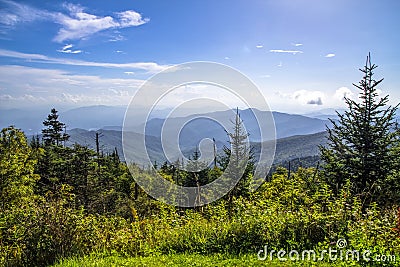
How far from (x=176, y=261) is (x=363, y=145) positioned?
9.28 meters

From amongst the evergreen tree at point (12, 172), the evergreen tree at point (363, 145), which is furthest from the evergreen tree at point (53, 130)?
the evergreen tree at point (363, 145)

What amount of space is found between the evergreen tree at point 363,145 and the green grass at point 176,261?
23.1ft

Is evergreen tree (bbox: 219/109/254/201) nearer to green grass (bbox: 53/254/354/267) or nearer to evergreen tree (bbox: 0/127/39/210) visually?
evergreen tree (bbox: 0/127/39/210)

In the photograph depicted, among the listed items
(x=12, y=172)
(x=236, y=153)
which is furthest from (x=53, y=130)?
(x=236, y=153)

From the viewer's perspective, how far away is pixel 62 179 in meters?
36.4

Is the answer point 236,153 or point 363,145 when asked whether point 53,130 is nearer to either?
point 236,153

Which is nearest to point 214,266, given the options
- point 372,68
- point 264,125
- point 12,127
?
point 264,125

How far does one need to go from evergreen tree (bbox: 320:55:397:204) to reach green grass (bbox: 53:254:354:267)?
23.1ft

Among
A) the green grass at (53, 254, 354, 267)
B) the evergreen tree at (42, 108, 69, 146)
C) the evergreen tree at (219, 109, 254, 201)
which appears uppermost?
the evergreen tree at (42, 108, 69, 146)

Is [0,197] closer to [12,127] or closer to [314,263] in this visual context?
[12,127]

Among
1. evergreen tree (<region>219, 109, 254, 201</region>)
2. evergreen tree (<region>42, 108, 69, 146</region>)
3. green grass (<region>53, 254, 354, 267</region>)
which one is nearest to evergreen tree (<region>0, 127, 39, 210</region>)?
evergreen tree (<region>219, 109, 254, 201</region>)

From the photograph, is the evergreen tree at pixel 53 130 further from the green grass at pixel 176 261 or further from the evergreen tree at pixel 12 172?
the green grass at pixel 176 261

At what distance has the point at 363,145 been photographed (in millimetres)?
11898

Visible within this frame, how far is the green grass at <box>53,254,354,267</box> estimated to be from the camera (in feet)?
17.5
